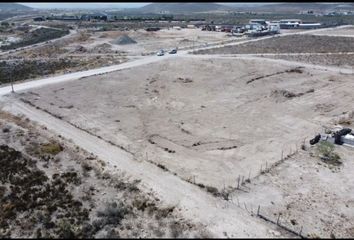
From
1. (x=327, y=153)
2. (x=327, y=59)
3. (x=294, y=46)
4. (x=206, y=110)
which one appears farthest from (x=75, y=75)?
(x=294, y=46)

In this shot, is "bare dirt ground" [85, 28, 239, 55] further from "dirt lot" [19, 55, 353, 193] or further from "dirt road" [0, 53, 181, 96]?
"dirt lot" [19, 55, 353, 193]

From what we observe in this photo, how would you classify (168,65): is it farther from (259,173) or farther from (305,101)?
(259,173)

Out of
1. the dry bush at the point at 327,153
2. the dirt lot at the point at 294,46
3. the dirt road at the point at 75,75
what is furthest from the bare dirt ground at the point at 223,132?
the dirt lot at the point at 294,46

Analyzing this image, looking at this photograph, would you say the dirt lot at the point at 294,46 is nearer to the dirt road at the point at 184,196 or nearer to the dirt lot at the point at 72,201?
the dirt road at the point at 184,196

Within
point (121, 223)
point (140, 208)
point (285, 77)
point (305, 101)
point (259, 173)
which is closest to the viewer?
point (121, 223)

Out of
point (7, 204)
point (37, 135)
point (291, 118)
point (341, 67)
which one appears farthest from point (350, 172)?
point (341, 67)

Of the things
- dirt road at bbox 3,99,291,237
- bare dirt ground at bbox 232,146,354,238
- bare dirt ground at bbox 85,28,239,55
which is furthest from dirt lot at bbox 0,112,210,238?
bare dirt ground at bbox 85,28,239,55
